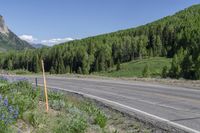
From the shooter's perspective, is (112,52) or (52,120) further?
(112,52)

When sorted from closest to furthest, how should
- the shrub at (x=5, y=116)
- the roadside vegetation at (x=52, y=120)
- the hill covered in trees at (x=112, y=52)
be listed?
the shrub at (x=5, y=116) < the roadside vegetation at (x=52, y=120) < the hill covered in trees at (x=112, y=52)

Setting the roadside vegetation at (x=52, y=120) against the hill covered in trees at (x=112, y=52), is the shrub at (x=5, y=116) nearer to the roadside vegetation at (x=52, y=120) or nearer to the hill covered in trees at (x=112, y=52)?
the roadside vegetation at (x=52, y=120)

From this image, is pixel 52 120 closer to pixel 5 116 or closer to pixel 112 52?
pixel 5 116

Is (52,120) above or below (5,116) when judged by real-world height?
below

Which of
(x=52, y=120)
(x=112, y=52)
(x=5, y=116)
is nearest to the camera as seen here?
(x=5, y=116)

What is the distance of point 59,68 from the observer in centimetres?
15025

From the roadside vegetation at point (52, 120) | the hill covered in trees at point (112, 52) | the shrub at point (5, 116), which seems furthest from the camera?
the hill covered in trees at point (112, 52)

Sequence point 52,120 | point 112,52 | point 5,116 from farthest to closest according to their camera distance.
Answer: point 112,52
point 52,120
point 5,116

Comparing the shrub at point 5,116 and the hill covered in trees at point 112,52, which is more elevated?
the hill covered in trees at point 112,52

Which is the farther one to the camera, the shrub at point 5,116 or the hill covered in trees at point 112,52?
the hill covered in trees at point 112,52

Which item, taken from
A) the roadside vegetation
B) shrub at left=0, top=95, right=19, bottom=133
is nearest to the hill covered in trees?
the roadside vegetation

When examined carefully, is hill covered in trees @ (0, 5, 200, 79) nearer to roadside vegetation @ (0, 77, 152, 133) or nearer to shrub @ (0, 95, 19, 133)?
roadside vegetation @ (0, 77, 152, 133)

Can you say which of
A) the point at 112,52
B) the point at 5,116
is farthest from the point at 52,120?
the point at 112,52

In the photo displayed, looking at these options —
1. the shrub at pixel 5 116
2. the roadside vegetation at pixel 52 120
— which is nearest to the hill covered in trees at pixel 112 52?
the roadside vegetation at pixel 52 120
